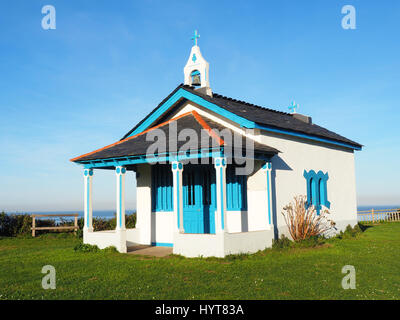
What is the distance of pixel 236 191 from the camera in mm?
12828

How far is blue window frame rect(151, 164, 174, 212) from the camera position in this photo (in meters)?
14.3

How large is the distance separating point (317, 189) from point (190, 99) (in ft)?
21.2

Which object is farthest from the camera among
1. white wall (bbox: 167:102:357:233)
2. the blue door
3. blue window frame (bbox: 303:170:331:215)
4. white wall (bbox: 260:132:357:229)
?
blue window frame (bbox: 303:170:331:215)

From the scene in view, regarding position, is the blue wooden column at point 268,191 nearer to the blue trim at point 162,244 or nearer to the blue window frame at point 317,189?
the blue window frame at point 317,189

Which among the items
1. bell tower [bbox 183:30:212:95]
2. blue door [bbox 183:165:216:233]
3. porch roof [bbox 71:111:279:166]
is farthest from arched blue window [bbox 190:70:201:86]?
blue door [bbox 183:165:216:233]

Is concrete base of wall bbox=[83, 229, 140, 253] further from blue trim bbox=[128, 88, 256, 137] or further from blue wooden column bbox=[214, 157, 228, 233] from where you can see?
blue trim bbox=[128, 88, 256, 137]

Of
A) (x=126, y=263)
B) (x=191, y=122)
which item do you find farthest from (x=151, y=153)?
(x=126, y=263)

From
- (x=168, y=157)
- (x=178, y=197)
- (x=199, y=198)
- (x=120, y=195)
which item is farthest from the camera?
(x=199, y=198)

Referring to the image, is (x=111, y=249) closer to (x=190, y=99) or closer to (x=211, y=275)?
(x=211, y=275)

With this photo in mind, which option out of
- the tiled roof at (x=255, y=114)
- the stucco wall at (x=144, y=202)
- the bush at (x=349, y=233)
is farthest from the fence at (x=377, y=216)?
the stucco wall at (x=144, y=202)

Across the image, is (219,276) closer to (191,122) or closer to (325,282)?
(325,282)

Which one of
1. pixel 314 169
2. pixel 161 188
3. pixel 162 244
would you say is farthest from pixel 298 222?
pixel 161 188

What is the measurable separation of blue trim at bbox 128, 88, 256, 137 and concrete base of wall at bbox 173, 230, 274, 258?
11.6 ft
